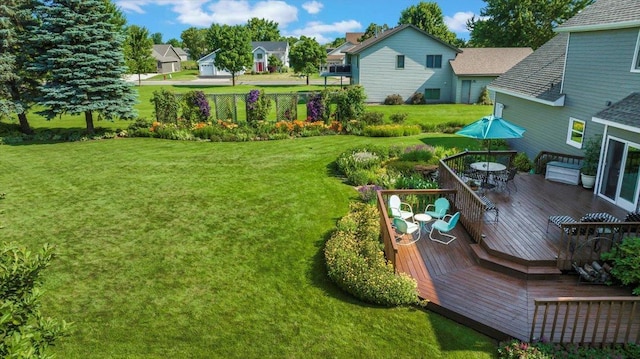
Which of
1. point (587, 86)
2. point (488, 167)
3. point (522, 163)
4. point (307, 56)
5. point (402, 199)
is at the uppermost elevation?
point (307, 56)

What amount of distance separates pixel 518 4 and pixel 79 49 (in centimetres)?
4552

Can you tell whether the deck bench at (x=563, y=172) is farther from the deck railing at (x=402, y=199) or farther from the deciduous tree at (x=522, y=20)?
the deciduous tree at (x=522, y=20)

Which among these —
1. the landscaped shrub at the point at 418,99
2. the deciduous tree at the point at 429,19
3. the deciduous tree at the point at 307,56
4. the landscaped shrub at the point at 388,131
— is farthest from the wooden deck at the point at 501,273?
the deciduous tree at the point at 429,19

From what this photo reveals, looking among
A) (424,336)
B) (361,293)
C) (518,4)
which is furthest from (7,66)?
(518,4)

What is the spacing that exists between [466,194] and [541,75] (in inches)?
399

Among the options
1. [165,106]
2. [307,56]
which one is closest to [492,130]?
[165,106]

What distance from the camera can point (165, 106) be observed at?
24391 millimetres

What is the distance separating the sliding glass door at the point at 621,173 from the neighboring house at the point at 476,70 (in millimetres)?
26699

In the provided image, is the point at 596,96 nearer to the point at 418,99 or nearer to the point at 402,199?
the point at 402,199

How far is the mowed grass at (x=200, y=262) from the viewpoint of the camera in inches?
278

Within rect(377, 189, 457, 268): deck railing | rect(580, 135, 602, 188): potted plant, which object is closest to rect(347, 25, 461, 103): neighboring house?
rect(580, 135, 602, 188): potted plant

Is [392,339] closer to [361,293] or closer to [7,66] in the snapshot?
[361,293]

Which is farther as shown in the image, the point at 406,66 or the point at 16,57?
the point at 406,66

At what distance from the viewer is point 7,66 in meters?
21.5
